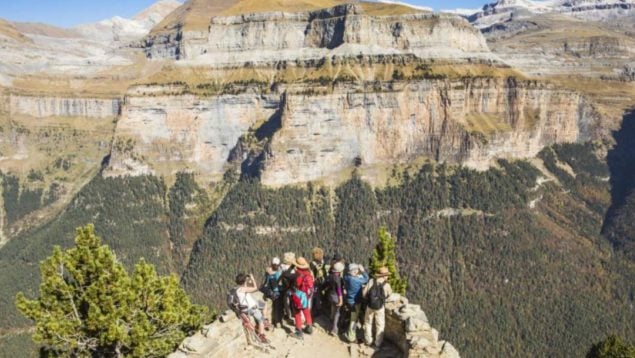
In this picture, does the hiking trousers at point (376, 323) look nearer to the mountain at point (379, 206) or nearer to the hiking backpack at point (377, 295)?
the hiking backpack at point (377, 295)

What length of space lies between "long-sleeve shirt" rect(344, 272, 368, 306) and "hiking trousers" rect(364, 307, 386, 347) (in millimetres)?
786

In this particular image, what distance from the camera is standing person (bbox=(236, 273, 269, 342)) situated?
89.0ft

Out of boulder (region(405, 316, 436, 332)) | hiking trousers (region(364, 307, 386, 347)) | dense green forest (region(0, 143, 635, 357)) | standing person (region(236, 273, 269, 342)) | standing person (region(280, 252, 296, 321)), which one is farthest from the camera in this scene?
dense green forest (region(0, 143, 635, 357))

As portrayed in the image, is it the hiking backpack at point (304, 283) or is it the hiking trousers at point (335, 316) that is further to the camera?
the hiking trousers at point (335, 316)

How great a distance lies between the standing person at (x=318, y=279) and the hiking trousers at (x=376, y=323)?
3.90 meters

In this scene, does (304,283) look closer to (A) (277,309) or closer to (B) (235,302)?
(A) (277,309)

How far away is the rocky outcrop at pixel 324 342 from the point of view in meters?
24.8

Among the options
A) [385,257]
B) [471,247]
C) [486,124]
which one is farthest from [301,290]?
[486,124]

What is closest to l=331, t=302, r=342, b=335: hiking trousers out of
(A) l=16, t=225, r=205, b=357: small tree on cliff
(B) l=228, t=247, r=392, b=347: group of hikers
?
(B) l=228, t=247, r=392, b=347: group of hikers

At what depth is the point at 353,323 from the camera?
1121 inches

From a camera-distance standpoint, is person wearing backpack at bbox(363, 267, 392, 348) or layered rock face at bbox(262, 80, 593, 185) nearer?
person wearing backpack at bbox(363, 267, 392, 348)

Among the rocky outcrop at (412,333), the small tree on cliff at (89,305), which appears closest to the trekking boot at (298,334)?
the rocky outcrop at (412,333)

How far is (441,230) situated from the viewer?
538 ft

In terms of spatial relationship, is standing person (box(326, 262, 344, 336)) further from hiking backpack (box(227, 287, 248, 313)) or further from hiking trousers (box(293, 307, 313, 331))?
hiking backpack (box(227, 287, 248, 313))
